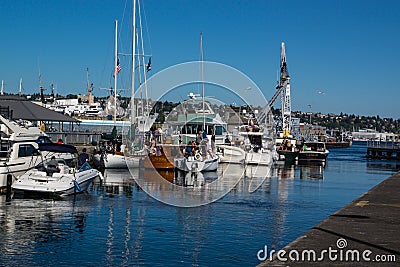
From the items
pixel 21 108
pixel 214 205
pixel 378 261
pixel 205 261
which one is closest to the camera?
pixel 378 261

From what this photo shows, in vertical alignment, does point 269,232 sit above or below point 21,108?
below

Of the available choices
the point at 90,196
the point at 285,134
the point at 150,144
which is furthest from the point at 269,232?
the point at 285,134

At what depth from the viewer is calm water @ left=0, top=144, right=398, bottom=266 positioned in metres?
17.2

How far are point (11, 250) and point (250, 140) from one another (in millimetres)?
51827

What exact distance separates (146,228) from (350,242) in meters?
9.61

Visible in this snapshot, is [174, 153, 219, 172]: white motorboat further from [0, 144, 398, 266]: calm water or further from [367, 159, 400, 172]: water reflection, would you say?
[367, 159, 400, 172]: water reflection

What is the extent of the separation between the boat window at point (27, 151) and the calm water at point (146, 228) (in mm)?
3717

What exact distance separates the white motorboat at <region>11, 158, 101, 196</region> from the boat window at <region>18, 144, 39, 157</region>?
3.85 meters

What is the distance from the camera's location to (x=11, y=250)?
1742cm

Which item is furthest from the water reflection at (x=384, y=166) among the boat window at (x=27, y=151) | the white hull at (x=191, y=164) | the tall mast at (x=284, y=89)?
the boat window at (x=27, y=151)

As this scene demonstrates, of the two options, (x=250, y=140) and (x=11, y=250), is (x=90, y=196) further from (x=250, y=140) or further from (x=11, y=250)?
(x=250, y=140)

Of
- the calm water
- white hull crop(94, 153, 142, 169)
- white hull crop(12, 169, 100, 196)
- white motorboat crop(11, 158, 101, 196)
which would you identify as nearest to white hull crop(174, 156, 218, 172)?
white hull crop(94, 153, 142, 169)

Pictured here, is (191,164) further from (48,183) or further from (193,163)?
(48,183)

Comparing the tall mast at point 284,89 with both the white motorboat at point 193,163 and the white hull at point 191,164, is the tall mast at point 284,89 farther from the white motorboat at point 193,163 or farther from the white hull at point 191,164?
the white hull at point 191,164
